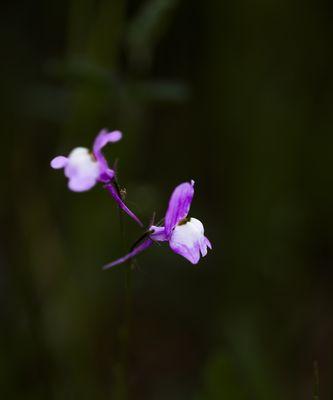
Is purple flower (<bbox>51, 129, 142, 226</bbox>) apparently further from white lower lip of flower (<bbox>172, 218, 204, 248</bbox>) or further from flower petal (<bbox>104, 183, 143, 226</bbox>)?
white lower lip of flower (<bbox>172, 218, 204, 248</bbox>)

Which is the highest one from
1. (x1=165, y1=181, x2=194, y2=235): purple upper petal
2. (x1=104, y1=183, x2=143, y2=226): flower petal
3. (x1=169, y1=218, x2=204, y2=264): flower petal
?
(x1=104, y1=183, x2=143, y2=226): flower petal

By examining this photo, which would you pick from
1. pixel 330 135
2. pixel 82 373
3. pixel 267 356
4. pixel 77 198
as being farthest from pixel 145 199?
pixel 330 135

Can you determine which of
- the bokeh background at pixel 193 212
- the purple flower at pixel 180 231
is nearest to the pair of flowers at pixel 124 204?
the purple flower at pixel 180 231

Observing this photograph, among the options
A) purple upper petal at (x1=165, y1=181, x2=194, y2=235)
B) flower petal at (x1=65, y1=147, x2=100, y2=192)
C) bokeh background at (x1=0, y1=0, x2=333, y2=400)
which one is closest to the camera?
flower petal at (x1=65, y1=147, x2=100, y2=192)

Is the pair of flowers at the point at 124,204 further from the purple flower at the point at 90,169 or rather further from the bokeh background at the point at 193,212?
the bokeh background at the point at 193,212

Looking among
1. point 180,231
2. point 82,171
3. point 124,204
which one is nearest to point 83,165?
point 82,171

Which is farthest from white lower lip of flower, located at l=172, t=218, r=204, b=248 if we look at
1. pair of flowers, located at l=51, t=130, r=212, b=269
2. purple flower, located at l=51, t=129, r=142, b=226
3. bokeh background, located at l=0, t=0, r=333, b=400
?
bokeh background, located at l=0, t=0, r=333, b=400

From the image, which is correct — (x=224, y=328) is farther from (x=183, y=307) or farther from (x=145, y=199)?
(x=145, y=199)
